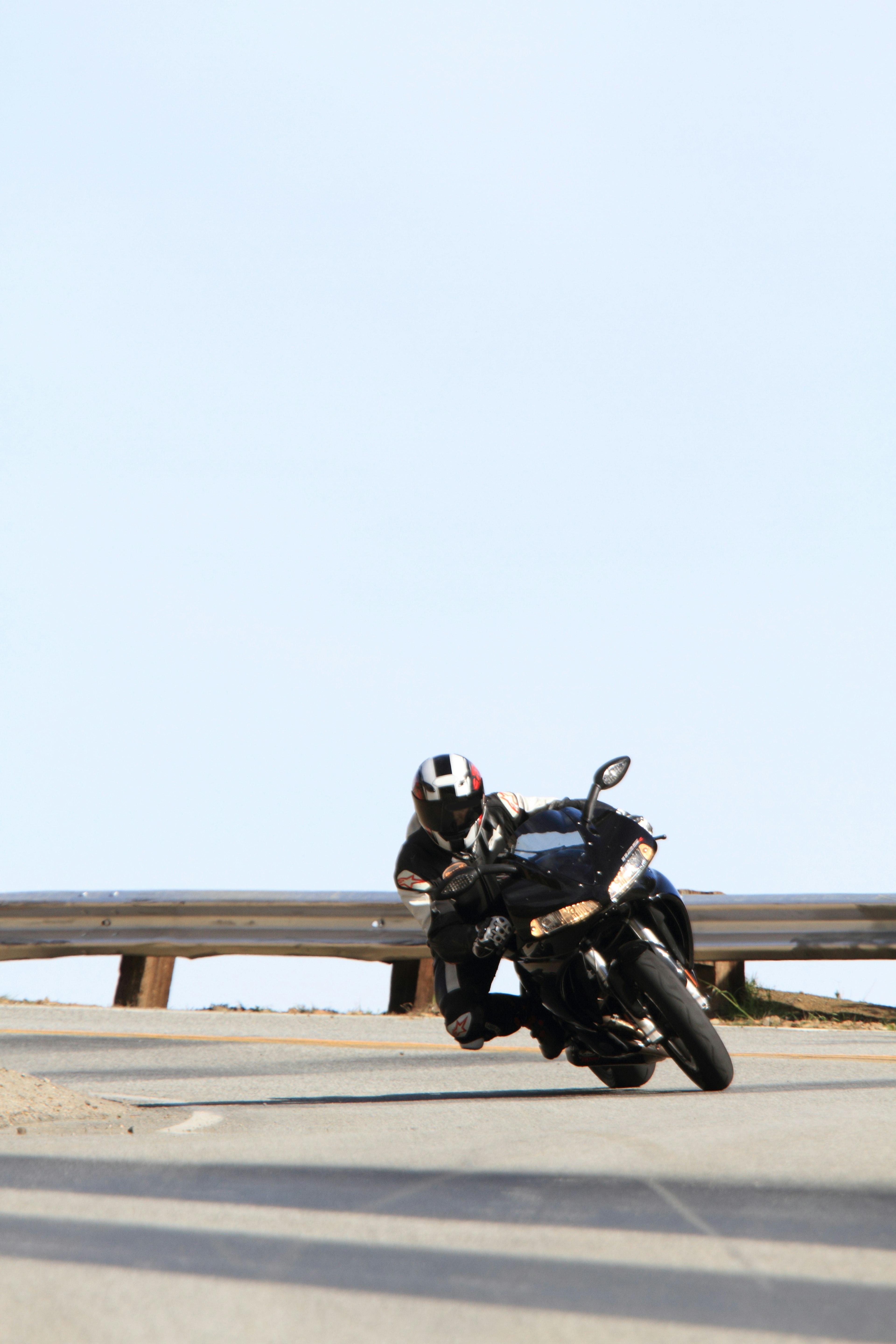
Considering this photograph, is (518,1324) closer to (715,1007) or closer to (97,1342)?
(97,1342)

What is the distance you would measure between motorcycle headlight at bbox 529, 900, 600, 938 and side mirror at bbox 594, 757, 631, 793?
0.54 meters

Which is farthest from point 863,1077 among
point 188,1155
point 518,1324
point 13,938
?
point 13,938

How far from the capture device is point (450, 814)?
669cm

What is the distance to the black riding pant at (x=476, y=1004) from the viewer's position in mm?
6691

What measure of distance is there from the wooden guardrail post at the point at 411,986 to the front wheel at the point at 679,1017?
230 inches

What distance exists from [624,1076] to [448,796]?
1.64 metres

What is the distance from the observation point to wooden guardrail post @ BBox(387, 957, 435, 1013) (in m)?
11.9

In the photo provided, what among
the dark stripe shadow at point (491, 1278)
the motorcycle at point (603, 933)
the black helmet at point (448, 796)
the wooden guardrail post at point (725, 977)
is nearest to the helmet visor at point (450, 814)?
the black helmet at point (448, 796)

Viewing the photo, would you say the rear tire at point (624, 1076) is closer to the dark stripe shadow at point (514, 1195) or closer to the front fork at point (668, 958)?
the front fork at point (668, 958)

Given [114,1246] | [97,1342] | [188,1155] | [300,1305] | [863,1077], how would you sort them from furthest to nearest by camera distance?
[863,1077] → [188,1155] → [114,1246] → [300,1305] → [97,1342]

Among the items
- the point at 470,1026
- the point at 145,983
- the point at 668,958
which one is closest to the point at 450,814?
the point at 470,1026

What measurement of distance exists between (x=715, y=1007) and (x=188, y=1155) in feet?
24.8

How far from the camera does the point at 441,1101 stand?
6.42 meters

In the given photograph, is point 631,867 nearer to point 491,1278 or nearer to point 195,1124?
point 195,1124
